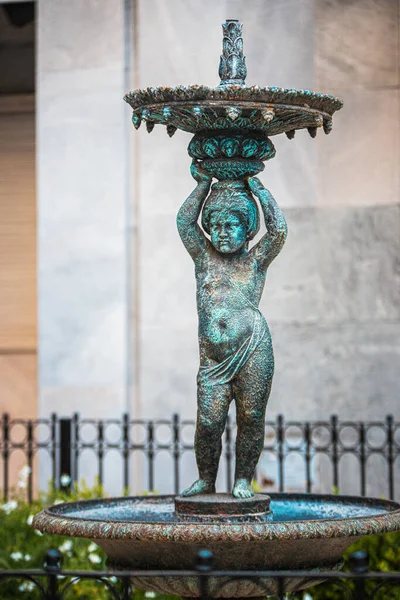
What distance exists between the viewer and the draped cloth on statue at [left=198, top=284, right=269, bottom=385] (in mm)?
5914

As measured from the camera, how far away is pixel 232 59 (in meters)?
6.20

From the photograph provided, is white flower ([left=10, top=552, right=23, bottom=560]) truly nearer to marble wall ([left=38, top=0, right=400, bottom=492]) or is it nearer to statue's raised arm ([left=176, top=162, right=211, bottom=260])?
marble wall ([left=38, top=0, right=400, bottom=492])

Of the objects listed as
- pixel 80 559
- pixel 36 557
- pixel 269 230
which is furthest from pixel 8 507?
pixel 269 230

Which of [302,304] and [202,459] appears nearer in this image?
[202,459]

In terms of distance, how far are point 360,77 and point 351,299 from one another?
193 centimetres

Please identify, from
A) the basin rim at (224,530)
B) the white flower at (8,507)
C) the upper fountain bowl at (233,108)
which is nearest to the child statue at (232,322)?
the upper fountain bowl at (233,108)

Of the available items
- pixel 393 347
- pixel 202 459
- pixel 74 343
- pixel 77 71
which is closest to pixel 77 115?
pixel 77 71

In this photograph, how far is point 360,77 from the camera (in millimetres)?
11125

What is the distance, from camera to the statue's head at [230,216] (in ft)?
19.6

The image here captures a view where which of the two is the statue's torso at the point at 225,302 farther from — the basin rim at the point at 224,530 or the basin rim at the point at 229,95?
the basin rim at the point at 224,530

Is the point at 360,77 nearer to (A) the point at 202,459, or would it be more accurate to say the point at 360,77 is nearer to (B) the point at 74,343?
(B) the point at 74,343

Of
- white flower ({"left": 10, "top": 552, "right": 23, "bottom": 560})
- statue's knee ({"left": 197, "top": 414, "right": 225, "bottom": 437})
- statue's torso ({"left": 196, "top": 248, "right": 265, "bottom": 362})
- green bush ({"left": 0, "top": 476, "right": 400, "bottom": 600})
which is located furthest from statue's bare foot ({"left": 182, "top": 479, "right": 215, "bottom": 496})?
white flower ({"left": 10, "top": 552, "right": 23, "bottom": 560})

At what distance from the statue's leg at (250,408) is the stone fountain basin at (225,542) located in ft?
0.79

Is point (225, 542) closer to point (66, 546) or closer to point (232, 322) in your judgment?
point (232, 322)
